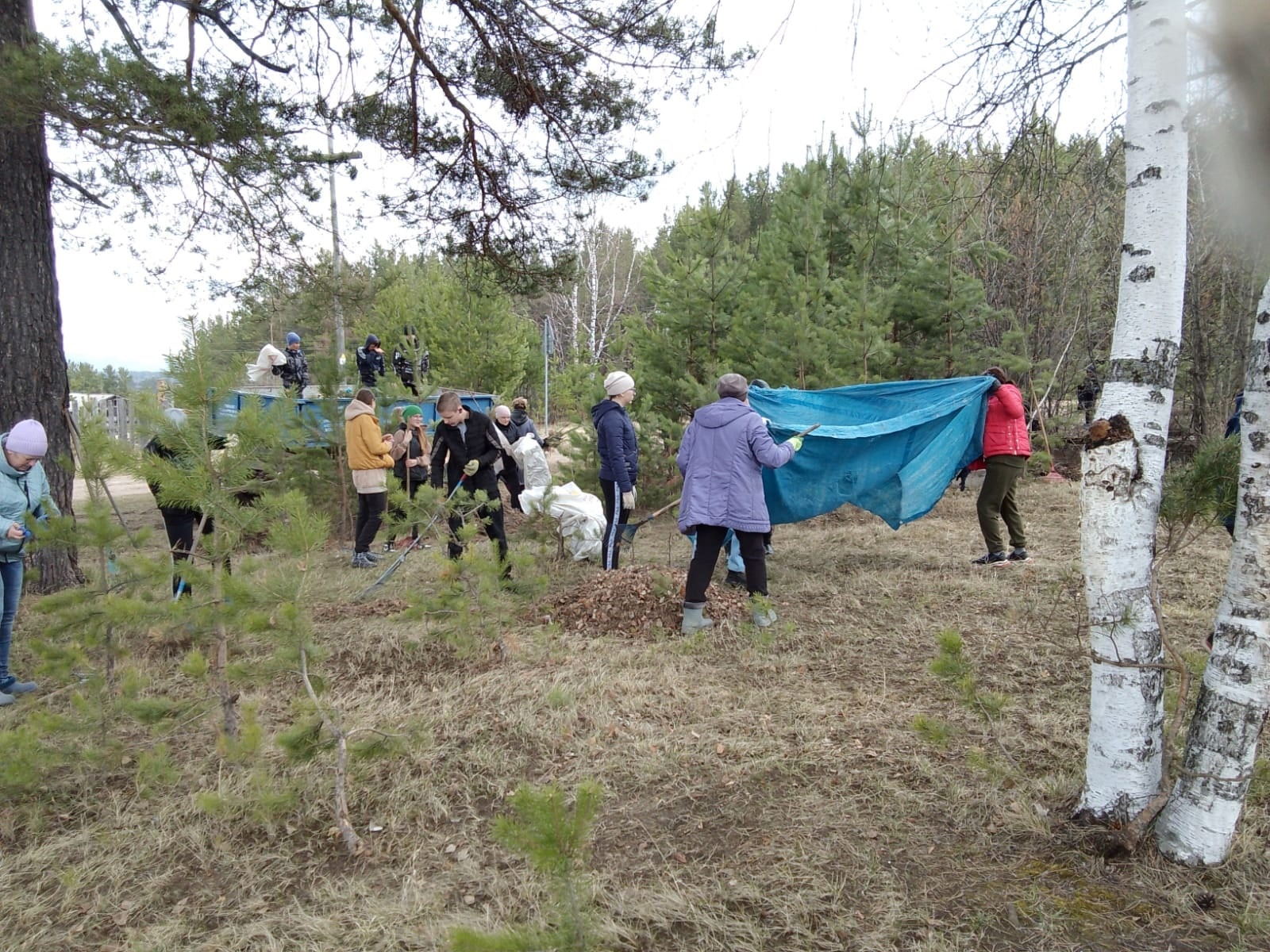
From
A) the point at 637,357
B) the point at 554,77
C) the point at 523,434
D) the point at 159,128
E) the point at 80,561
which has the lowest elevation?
the point at 80,561

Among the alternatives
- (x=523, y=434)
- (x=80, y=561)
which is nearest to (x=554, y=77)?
(x=523, y=434)

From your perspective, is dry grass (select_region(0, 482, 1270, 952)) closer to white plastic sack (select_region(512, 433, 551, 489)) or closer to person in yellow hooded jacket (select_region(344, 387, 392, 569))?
person in yellow hooded jacket (select_region(344, 387, 392, 569))

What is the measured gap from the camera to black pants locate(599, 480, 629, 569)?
5842 millimetres

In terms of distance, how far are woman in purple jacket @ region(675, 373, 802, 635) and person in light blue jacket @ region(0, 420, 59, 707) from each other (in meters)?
3.27

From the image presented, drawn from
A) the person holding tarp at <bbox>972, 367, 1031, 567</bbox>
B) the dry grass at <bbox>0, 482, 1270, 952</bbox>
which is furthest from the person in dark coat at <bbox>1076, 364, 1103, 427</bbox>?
the dry grass at <bbox>0, 482, 1270, 952</bbox>

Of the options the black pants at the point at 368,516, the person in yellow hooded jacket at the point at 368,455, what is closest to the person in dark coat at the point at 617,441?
the person in yellow hooded jacket at the point at 368,455

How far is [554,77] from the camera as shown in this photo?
20.6ft

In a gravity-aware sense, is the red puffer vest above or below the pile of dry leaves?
above

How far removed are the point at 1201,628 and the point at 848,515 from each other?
470 centimetres

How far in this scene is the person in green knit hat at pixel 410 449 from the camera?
7.88m

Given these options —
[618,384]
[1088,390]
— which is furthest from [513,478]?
[1088,390]

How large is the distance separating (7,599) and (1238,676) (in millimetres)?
5342

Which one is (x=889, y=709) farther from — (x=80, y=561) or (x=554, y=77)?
(x=80, y=561)

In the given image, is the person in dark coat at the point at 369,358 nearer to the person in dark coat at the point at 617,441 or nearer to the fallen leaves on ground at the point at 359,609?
the fallen leaves on ground at the point at 359,609
